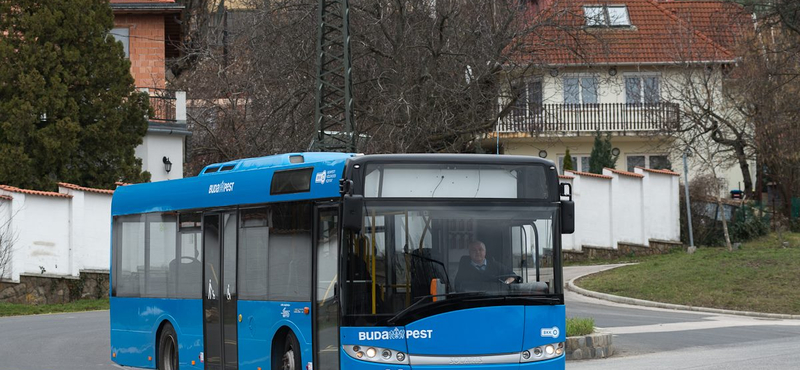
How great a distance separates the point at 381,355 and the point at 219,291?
360 centimetres

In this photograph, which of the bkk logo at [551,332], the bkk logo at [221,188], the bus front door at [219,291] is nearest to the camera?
the bkk logo at [551,332]

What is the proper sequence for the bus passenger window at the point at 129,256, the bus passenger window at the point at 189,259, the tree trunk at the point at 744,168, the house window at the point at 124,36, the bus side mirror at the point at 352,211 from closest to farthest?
the bus side mirror at the point at 352,211 < the bus passenger window at the point at 189,259 < the bus passenger window at the point at 129,256 < the house window at the point at 124,36 < the tree trunk at the point at 744,168

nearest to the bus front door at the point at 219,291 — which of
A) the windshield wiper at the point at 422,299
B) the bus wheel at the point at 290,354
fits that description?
the bus wheel at the point at 290,354

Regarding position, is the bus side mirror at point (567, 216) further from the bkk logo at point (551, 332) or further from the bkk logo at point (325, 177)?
the bkk logo at point (325, 177)

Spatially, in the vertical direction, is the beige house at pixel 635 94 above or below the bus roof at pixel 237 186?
above

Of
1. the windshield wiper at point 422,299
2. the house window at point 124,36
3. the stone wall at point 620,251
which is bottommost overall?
the windshield wiper at point 422,299

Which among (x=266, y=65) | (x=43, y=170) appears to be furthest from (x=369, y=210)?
(x=43, y=170)

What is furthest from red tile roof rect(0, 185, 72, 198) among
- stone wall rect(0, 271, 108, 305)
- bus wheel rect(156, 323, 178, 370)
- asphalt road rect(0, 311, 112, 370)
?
bus wheel rect(156, 323, 178, 370)

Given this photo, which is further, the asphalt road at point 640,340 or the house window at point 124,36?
the house window at point 124,36

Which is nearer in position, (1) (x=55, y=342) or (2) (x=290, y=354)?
(2) (x=290, y=354)

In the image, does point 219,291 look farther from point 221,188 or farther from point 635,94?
point 635,94

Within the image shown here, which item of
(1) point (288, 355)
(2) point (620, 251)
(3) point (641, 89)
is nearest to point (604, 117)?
(3) point (641, 89)

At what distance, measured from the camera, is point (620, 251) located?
123 ft

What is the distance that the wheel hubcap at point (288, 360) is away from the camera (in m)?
12.4
